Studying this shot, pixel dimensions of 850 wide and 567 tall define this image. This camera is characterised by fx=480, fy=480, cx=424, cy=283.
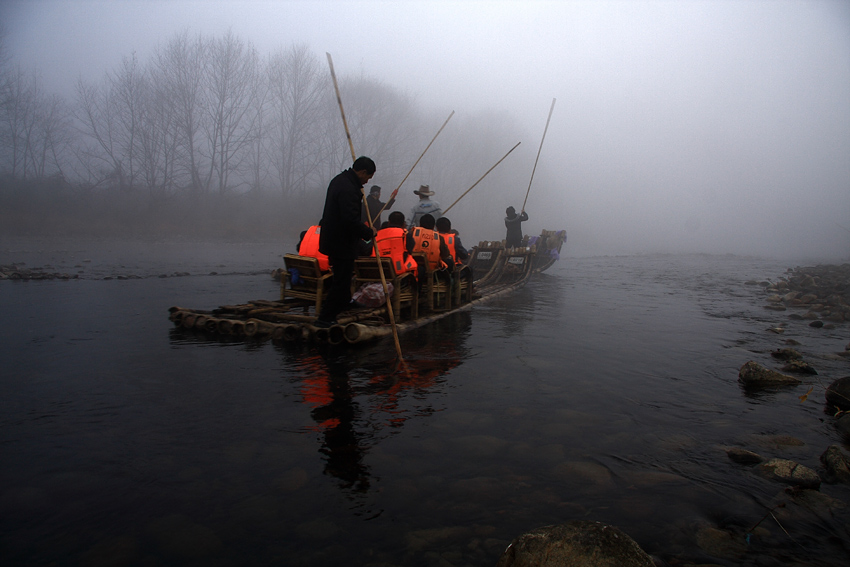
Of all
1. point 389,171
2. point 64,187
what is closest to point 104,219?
point 64,187

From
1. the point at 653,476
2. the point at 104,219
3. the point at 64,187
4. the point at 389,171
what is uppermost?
the point at 389,171

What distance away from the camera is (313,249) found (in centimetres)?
645

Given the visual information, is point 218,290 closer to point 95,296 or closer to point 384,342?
point 95,296

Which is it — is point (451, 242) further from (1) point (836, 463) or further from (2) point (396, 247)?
(1) point (836, 463)

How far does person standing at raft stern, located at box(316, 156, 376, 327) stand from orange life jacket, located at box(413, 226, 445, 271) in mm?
1770

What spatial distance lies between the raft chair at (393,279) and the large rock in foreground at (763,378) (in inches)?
159

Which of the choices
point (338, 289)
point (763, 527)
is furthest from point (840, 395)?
point (338, 289)

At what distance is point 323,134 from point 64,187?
17.4 m

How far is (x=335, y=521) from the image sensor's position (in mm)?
2305

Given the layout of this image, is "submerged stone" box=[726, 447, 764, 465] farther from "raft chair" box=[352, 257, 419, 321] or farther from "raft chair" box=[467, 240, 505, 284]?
"raft chair" box=[467, 240, 505, 284]

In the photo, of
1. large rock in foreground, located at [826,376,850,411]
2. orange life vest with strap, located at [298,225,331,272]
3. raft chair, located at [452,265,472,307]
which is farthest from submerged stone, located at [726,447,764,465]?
raft chair, located at [452,265,472,307]

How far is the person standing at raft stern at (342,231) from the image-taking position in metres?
5.55

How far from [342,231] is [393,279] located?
1.09 m

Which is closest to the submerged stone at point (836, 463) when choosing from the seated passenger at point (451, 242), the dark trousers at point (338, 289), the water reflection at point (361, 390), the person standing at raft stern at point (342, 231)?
the water reflection at point (361, 390)
